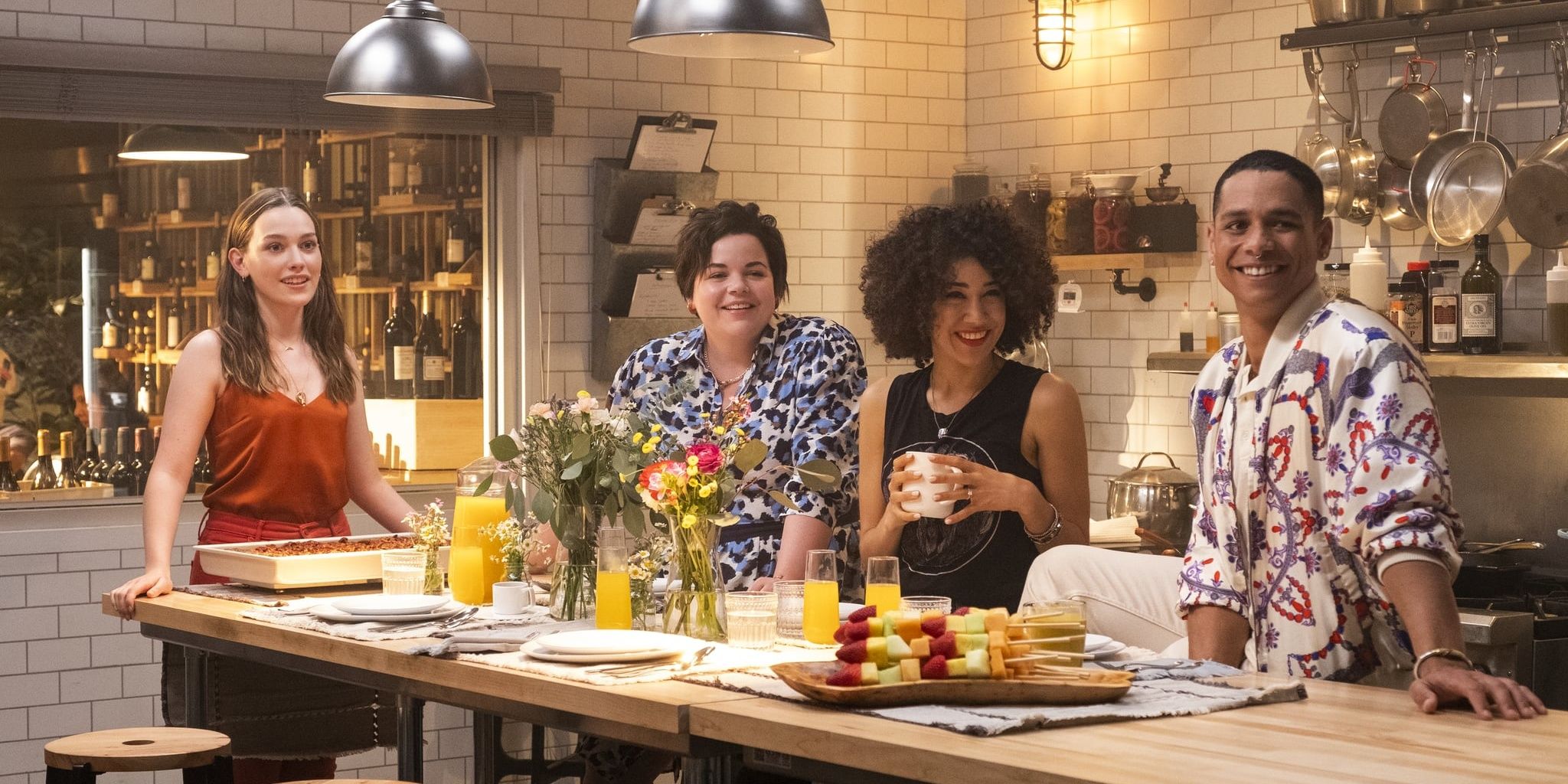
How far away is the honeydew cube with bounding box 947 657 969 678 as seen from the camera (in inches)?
99.0

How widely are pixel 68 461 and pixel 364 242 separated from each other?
1207 mm

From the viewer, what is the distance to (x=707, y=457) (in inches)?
127

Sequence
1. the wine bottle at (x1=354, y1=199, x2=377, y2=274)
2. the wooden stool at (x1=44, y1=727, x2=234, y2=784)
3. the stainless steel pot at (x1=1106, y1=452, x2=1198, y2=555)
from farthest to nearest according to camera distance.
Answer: the wine bottle at (x1=354, y1=199, x2=377, y2=274) < the stainless steel pot at (x1=1106, y1=452, x2=1198, y2=555) < the wooden stool at (x1=44, y1=727, x2=234, y2=784)

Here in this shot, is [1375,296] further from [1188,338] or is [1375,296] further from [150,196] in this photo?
[150,196]

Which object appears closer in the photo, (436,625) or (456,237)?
(436,625)

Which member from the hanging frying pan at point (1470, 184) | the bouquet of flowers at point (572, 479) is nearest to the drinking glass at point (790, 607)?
the bouquet of flowers at point (572, 479)

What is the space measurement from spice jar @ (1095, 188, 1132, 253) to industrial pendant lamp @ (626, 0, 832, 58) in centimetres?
293

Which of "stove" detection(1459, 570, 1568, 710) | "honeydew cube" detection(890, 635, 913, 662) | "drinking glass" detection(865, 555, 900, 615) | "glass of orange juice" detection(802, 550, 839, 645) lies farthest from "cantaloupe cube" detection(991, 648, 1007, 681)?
"stove" detection(1459, 570, 1568, 710)

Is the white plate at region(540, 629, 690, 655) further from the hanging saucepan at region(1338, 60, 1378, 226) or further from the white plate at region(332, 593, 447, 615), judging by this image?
the hanging saucepan at region(1338, 60, 1378, 226)

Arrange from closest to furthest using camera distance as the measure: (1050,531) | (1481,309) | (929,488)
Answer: (929,488), (1050,531), (1481,309)

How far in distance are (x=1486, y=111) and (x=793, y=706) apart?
382 cm

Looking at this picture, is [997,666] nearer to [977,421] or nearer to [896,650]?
[896,650]

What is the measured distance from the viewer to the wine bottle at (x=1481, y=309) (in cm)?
529

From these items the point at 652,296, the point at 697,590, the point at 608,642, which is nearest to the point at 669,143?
the point at 652,296
